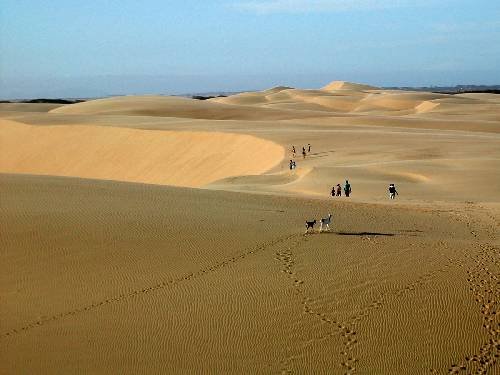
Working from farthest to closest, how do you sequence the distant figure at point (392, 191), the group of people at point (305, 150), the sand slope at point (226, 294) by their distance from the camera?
the group of people at point (305, 150) → the distant figure at point (392, 191) → the sand slope at point (226, 294)

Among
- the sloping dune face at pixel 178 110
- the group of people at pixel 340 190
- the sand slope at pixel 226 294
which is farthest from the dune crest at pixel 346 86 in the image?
the sand slope at pixel 226 294

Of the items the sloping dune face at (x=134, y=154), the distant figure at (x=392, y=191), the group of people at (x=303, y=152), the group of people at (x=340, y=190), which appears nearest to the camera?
the distant figure at (x=392, y=191)

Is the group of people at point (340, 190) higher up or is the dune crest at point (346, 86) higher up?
the dune crest at point (346, 86)

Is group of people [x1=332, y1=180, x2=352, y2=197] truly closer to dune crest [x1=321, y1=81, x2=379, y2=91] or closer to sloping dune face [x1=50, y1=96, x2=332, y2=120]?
sloping dune face [x1=50, y1=96, x2=332, y2=120]

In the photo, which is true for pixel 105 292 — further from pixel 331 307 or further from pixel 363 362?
pixel 363 362

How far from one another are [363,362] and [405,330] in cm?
94

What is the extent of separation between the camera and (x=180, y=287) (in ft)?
30.3

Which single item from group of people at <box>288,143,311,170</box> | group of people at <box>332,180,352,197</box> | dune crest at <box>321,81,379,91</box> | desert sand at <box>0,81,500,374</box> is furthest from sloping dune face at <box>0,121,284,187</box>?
dune crest at <box>321,81,379,91</box>

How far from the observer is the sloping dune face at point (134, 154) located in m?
35.2

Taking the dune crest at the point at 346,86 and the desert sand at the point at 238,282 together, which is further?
the dune crest at the point at 346,86

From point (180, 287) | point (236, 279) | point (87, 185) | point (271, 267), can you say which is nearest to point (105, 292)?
point (180, 287)

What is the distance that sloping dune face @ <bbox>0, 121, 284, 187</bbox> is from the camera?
35250 mm

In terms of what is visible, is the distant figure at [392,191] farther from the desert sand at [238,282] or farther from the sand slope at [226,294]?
the sand slope at [226,294]

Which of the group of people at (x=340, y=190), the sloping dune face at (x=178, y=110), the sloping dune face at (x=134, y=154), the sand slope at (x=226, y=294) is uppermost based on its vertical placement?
the sloping dune face at (x=178, y=110)
